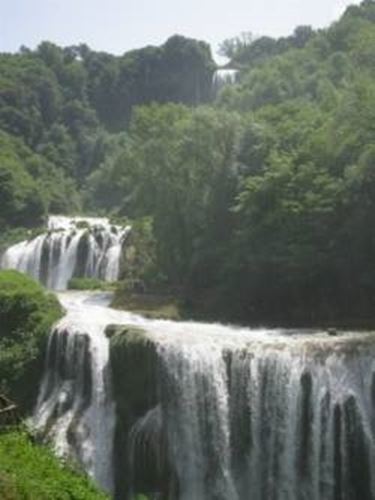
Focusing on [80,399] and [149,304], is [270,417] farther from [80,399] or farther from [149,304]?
[149,304]

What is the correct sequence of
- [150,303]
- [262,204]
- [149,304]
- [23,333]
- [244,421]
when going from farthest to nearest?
[150,303], [149,304], [262,204], [23,333], [244,421]

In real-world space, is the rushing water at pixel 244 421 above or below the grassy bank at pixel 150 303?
below

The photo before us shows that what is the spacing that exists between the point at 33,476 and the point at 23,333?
558 inches

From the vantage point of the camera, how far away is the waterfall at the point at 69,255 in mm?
47438

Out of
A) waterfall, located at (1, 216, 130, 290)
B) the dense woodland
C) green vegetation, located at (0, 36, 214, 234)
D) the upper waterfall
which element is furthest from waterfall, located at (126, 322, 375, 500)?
the upper waterfall

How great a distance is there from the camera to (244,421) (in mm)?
25578

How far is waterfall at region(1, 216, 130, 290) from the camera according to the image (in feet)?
156

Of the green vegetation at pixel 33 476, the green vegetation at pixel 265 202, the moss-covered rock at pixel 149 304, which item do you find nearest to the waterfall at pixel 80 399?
the moss-covered rock at pixel 149 304

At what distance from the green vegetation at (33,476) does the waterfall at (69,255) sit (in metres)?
28.5

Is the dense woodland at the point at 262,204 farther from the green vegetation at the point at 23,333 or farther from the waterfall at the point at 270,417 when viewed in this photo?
the waterfall at the point at 270,417

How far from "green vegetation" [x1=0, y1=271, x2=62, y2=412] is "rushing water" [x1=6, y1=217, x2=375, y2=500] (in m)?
1.62

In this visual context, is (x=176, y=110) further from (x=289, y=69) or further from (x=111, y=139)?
(x=111, y=139)

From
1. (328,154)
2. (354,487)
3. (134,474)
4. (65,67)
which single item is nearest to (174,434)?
(134,474)

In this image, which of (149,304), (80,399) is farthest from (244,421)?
(149,304)
